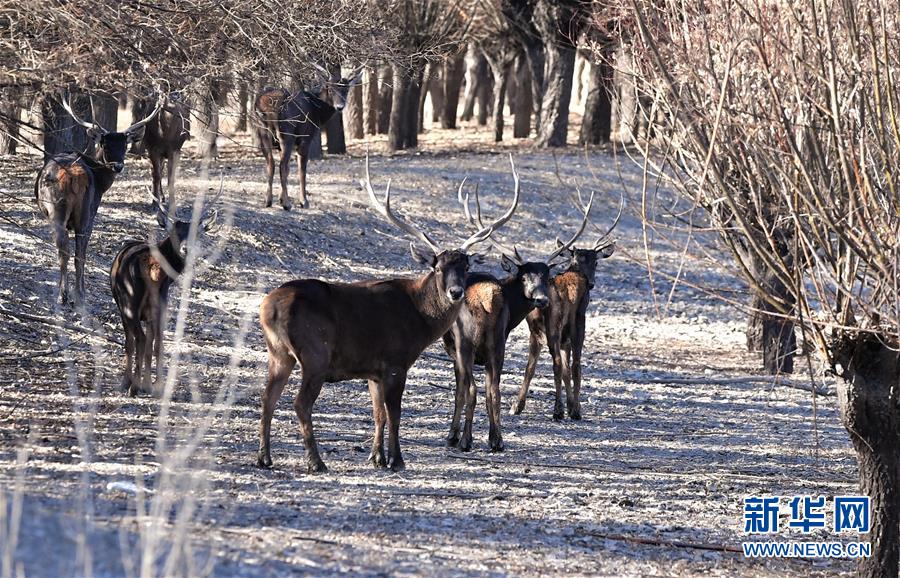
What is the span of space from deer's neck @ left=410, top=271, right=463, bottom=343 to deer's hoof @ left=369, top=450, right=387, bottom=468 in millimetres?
967

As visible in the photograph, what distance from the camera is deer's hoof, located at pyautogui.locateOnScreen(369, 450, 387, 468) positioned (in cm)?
973

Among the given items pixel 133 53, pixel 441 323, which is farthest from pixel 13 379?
pixel 441 323

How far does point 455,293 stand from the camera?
32.4ft

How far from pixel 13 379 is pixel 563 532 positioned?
215 inches

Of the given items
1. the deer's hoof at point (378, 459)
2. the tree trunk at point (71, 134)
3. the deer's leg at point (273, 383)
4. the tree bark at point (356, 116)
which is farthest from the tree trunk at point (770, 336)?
the tree bark at point (356, 116)

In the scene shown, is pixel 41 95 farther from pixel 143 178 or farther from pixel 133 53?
pixel 143 178

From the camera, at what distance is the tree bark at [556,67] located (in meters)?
29.3

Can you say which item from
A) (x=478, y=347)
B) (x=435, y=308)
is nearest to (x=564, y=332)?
(x=478, y=347)

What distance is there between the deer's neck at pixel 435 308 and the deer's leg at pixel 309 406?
1.08 metres

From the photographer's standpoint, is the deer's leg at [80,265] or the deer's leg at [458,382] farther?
the deer's leg at [80,265]

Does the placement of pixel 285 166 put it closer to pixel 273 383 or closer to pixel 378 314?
pixel 378 314

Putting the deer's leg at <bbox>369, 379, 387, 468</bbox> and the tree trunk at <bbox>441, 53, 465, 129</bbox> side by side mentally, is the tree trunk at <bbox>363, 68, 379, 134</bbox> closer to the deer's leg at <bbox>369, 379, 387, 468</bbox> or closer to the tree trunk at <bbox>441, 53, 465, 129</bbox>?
the tree trunk at <bbox>441, 53, 465, 129</bbox>

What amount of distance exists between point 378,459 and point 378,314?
1092 mm

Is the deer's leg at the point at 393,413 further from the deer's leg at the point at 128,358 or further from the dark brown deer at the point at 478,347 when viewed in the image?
the deer's leg at the point at 128,358
